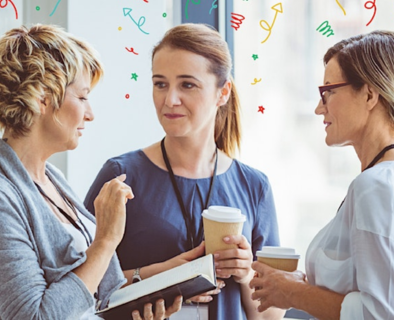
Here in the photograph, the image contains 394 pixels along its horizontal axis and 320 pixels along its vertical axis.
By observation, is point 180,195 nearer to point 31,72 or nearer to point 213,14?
point 31,72

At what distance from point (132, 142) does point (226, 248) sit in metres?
1.16

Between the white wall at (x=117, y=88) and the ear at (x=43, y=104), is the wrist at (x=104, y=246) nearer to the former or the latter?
the ear at (x=43, y=104)

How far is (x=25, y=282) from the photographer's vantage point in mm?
1293

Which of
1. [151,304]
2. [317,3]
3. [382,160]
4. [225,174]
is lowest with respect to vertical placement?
[151,304]

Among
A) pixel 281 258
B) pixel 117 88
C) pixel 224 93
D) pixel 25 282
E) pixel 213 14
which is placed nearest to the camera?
pixel 25 282

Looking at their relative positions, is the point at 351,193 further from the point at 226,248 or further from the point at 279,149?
the point at 279,149

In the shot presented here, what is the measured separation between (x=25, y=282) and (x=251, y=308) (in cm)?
92

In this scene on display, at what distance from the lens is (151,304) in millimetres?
1519

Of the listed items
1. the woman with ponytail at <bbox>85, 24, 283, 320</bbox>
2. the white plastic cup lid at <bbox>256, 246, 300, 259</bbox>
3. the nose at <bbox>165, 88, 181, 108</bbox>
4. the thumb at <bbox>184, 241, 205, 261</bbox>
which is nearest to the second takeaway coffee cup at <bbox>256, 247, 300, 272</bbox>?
the white plastic cup lid at <bbox>256, 246, 300, 259</bbox>

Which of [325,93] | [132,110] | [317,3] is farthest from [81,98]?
[317,3]

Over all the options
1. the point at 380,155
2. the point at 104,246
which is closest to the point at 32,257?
the point at 104,246

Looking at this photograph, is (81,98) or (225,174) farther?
(225,174)

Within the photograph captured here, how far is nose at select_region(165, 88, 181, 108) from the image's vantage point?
1.87 m

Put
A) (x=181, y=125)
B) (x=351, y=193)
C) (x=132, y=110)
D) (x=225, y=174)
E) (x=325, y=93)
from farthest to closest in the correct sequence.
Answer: (x=132, y=110) → (x=225, y=174) → (x=181, y=125) → (x=325, y=93) → (x=351, y=193)
